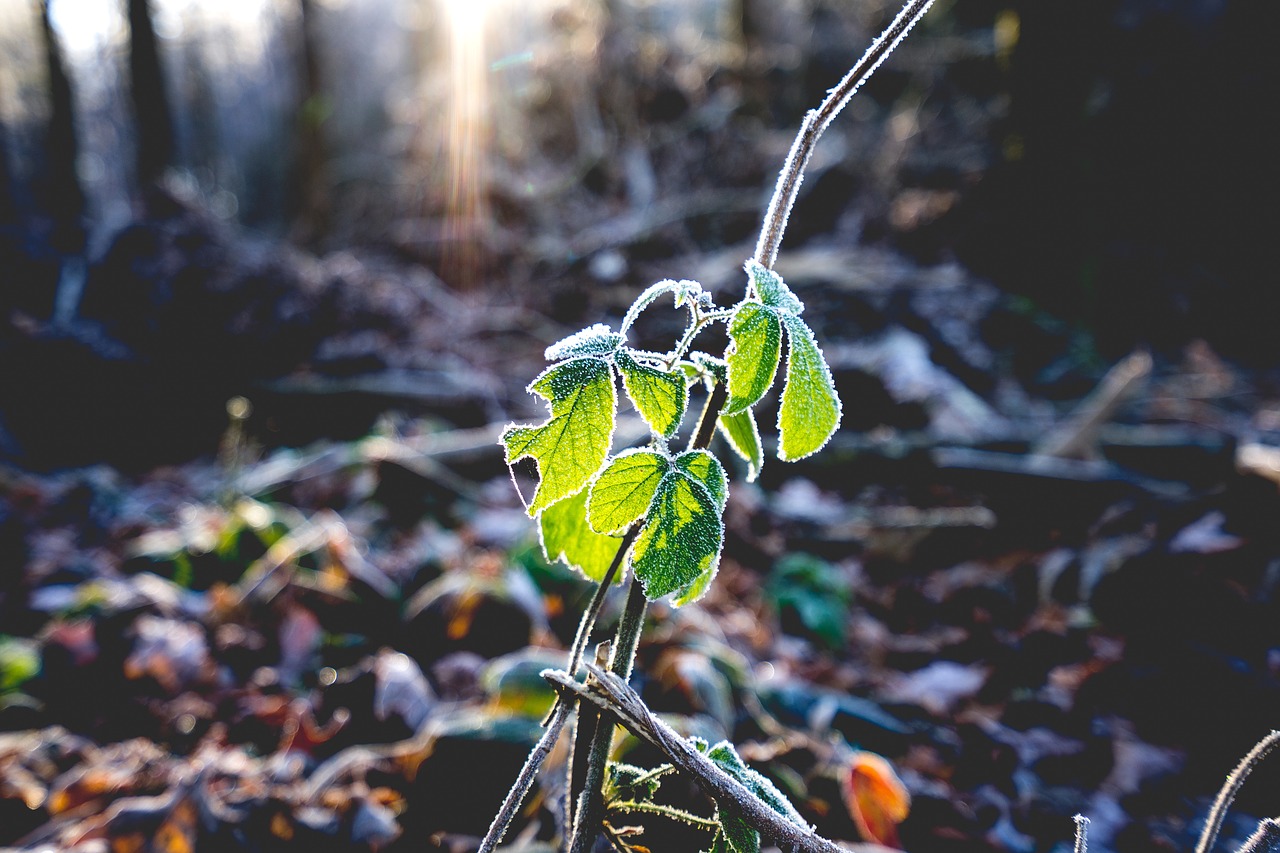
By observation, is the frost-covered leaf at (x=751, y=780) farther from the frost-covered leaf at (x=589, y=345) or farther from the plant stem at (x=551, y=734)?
the frost-covered leaf at (x=589, y=345)

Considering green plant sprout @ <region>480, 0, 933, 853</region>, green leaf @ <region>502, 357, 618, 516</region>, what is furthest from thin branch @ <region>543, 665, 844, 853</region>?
green leaf @ <region>502, 357, 618, 516</region>

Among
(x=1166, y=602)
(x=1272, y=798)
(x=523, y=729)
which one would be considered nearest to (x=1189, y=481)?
(x=1166, y=602)

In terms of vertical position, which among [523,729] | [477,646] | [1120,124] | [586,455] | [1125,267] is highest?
[1120,124]

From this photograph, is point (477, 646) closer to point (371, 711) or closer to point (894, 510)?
point (371, 711)

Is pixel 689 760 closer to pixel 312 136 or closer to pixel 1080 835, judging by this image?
pixel 1080 835

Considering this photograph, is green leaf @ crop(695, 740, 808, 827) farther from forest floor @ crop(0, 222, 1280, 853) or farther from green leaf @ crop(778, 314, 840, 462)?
green leaf @ crop(778, 314, 840, 462)

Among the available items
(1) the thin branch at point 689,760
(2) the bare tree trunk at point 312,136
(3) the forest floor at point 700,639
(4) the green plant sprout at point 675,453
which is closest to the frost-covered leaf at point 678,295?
(4) the green plant sprout at point 675,453
